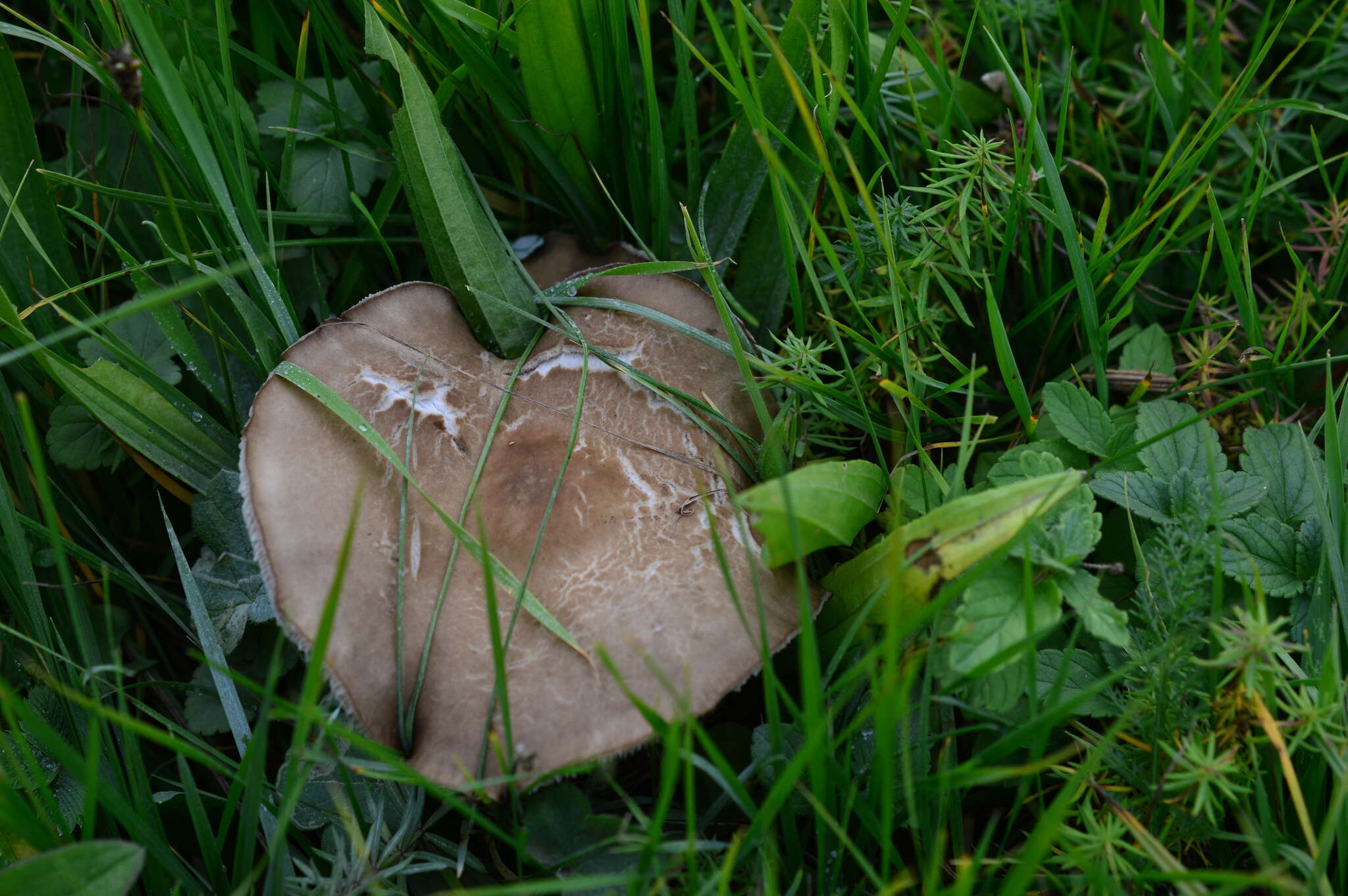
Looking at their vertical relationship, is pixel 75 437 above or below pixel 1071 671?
above

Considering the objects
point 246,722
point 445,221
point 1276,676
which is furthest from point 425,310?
point 1276,676

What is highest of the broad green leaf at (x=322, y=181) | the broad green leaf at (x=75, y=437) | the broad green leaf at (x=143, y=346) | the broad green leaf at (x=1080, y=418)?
the broad green leaf at (x=322, y=181)

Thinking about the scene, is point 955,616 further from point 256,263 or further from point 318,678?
point 256,263

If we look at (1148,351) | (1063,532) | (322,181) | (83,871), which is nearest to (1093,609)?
(1063,532)

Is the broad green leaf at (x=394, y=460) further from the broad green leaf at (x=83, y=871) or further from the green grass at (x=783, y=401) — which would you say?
the broad green leaf at (x=83, y=871)

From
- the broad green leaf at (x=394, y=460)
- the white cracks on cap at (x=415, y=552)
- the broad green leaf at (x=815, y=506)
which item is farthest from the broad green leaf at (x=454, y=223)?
the broad green leaf at (x=815, y=506)

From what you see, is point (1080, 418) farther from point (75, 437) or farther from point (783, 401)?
point (75, 437)

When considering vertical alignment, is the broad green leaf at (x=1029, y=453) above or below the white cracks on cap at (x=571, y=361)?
below
